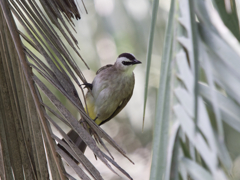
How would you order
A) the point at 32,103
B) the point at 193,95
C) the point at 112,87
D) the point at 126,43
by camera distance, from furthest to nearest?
the point at 126,43, the point at 112,87, the point at 32,103, the point at 193,95

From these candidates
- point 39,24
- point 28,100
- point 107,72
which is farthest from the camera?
point 107,72

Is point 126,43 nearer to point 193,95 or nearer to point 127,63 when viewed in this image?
point 127,63

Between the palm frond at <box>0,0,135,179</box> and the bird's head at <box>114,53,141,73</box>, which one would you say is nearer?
the palm frond at <box>0,0,135,179</box>

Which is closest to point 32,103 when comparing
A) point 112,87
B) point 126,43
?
point 112,87

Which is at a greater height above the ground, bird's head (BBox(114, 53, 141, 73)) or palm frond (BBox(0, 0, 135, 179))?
palm frond (BBox(0, 0, 135, 179))

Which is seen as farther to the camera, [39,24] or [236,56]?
[39,24]

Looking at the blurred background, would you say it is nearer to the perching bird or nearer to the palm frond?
the perching bird

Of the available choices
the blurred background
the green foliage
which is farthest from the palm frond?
the blurred background

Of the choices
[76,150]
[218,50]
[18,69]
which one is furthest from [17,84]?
[218,50]

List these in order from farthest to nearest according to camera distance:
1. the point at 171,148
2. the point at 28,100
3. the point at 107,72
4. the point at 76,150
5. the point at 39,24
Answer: the point at 107,72, the point at 39,24, the point at 28,100, the point at 76,150, the point at 171,148

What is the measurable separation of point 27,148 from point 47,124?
190 millimetres

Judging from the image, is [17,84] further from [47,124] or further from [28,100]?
[47,124]

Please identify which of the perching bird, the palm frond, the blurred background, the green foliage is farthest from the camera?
the blurred background

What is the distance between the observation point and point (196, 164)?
72cm
